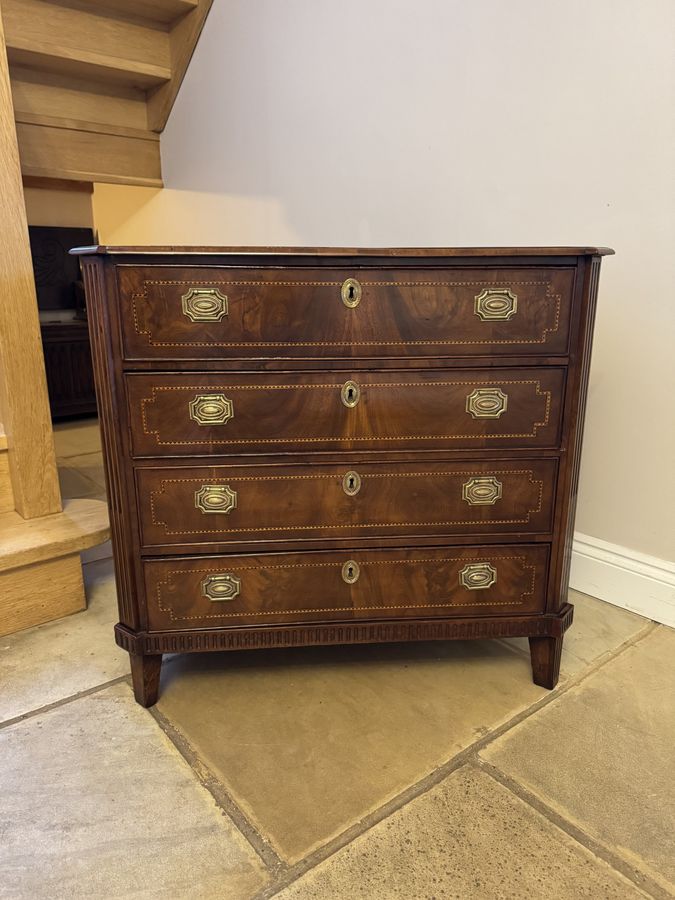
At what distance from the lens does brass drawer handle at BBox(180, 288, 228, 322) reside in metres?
1.07

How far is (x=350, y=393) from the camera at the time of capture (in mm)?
1144

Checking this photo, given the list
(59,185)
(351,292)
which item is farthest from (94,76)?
(351,292)

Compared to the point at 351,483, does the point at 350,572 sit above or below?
below

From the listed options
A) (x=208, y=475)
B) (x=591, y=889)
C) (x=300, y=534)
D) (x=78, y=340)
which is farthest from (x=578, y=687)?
(x=78, y=340)

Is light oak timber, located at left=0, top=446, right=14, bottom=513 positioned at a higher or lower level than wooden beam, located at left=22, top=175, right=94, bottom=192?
lower

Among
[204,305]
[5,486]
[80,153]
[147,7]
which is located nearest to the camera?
[204,305]

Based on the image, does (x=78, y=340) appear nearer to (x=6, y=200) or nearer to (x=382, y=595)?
(x=6, y=200)

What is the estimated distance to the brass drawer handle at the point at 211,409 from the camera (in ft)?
3.69

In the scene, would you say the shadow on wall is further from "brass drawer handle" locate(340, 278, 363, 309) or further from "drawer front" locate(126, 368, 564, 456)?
"brass drawer handle" locate(340, 278, 363, 309)

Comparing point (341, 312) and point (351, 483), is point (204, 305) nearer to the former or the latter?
point (341, 312)

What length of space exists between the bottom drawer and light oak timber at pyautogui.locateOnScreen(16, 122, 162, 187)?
5.41 feet

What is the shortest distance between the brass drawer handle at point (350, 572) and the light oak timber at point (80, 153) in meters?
1.77

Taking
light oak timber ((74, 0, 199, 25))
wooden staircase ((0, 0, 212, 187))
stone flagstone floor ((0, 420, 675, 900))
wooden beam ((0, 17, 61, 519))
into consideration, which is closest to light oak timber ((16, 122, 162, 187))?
wooden staircase ((0, 0, 212, 187))

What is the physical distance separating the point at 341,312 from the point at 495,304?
28 centimetres
